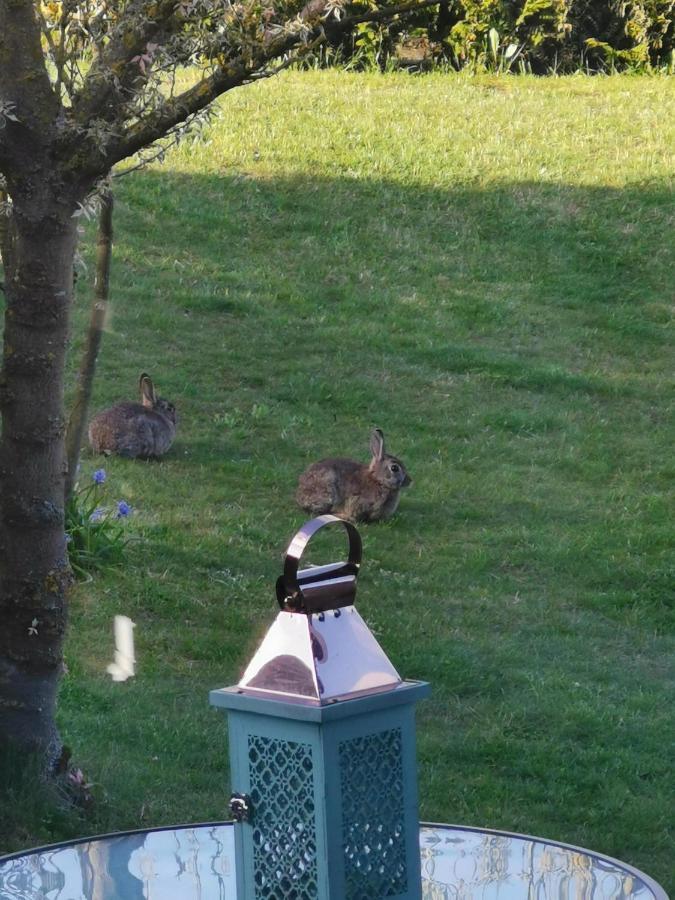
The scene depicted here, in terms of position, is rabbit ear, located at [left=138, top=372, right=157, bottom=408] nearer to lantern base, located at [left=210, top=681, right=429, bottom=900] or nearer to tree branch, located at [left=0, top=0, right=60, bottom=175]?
tree branch, located at [left=0, top=0, right=60, bottom=175]

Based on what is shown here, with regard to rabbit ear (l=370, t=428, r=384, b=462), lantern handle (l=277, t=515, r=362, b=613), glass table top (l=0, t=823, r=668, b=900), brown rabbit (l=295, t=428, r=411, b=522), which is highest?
lantern handle (l=277, t=515, r=362, b=613)

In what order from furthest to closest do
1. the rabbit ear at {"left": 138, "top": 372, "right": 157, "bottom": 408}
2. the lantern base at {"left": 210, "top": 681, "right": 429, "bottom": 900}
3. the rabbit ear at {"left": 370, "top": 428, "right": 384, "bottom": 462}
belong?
the rabbit ear at {"left": 138, "top": 372, "right": 157, "bottom": 408} < the rabbit ear at {"left": 370, "top": 428, "right": 384, "bottom": 462} < the lantern base at {"left": 210, "top": 681, "right": 429, "bottom": 900}

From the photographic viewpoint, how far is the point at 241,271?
16484 mm

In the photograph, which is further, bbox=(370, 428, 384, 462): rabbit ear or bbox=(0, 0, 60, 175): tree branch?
bbox=(370, 428, 384, 462): rabbit ear

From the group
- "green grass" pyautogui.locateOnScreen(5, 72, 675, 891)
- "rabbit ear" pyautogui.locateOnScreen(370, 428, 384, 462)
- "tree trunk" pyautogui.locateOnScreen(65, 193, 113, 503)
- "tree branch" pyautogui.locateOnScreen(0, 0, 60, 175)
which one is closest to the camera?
"tree branch" pyautogui.locateOnScreen(0, 0, 60, 175)

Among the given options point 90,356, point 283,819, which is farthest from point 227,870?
point 90,356

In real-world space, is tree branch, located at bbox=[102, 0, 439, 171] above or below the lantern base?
above

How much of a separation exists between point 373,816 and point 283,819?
6.9 inches

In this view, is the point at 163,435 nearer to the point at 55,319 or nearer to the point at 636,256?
the point at 55,319

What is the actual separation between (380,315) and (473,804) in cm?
928

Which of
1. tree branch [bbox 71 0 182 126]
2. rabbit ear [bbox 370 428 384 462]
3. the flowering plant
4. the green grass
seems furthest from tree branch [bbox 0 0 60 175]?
rabbit ear [bbox 370 428 384 462]

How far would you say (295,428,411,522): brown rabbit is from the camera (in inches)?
428

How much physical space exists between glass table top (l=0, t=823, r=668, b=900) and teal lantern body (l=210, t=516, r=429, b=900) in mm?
398

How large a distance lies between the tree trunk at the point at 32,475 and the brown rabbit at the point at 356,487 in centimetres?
501
